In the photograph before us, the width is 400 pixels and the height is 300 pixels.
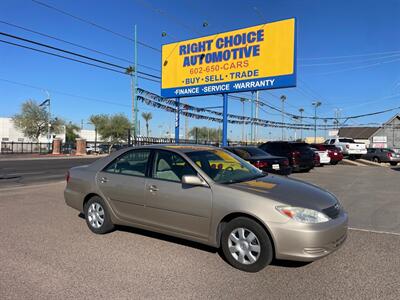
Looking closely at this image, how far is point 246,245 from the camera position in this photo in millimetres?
4309

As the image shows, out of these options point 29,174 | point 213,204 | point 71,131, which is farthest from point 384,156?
point 71,131

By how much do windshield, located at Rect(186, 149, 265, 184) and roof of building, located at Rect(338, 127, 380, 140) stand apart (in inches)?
3319

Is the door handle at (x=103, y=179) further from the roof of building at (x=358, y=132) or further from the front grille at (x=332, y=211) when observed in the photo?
the roof of building at (x=358, y=132)

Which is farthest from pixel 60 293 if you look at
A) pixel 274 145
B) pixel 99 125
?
pixel 99 125

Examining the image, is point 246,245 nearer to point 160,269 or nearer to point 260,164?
point 160,269

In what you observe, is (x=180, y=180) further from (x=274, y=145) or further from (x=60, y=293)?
(x=274, y=145)

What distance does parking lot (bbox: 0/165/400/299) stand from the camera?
373 cm

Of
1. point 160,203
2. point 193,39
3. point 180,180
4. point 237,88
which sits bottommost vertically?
point 160,203

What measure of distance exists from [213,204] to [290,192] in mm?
989

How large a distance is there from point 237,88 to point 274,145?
145 inches

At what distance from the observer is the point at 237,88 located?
18469mm

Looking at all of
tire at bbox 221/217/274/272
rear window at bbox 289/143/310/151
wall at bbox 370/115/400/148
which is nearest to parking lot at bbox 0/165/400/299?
tire at bbox 221/217/274/272

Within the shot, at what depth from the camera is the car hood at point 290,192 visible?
Result: 4.27 m

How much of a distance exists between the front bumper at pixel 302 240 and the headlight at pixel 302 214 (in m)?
0.06
